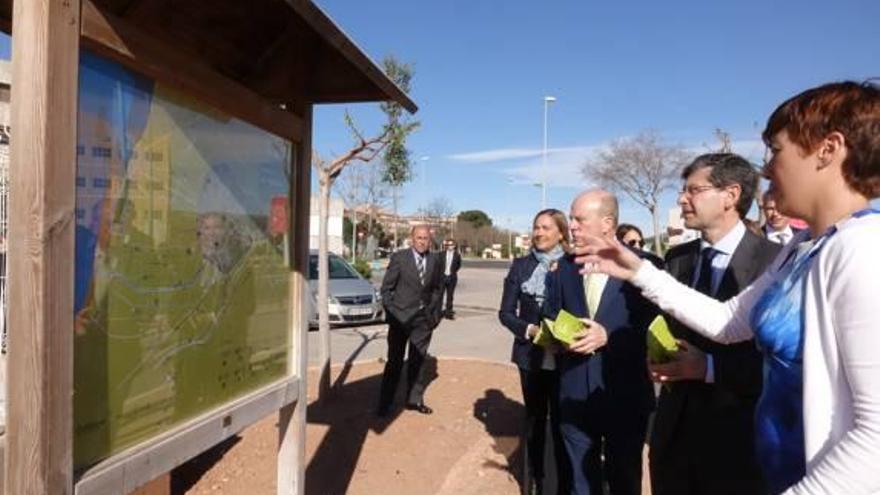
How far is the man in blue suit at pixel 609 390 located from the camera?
3.24m

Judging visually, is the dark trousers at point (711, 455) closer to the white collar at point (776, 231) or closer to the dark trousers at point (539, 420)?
the dark trousers at point (539, 420)

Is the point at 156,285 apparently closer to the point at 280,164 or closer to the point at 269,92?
the point at 280,164

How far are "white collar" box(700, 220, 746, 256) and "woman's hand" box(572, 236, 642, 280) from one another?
547 mm

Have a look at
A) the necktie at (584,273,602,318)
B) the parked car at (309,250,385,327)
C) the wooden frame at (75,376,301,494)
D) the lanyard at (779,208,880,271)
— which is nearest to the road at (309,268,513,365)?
the parked car at (309,250,385,327)

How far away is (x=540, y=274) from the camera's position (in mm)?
4766

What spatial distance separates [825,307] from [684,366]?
120 centimetres

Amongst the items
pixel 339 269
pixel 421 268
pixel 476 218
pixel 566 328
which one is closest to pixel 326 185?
pixel 421 268

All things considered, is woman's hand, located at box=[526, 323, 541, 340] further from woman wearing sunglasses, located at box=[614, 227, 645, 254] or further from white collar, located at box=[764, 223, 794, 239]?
woman wearing sunglasses, located at box=[614, 227, 645, 254]

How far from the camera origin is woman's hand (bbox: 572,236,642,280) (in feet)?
7.60

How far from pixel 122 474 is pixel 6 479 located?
38 cm

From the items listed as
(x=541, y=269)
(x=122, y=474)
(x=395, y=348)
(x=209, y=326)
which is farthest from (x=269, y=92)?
(x=395, y=348)

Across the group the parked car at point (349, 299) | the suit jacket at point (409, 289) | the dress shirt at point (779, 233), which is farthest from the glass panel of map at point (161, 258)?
the parked car at point (349, 299)

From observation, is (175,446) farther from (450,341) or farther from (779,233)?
(450,341)

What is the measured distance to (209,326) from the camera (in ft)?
8.41
